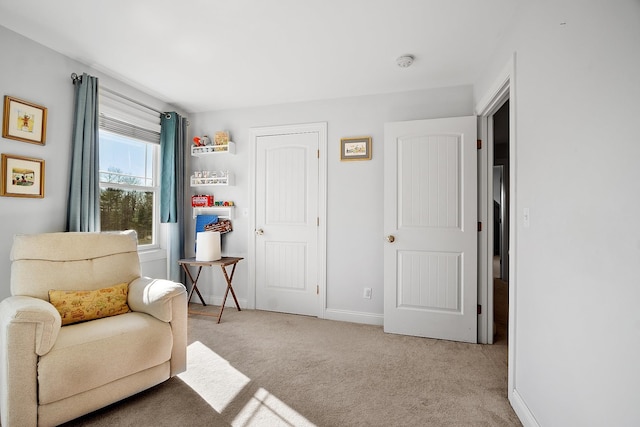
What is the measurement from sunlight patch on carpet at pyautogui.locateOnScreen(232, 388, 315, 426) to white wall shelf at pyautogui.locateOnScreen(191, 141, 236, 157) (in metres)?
2.68

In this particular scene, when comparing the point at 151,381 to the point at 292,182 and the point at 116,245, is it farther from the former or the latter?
the point at 292,182

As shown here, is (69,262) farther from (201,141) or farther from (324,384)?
(201,141)

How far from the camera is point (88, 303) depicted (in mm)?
2027

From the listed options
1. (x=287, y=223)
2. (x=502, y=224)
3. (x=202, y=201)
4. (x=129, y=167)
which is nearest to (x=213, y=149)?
(x=202, y=201)

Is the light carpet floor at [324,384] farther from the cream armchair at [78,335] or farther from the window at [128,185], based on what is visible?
the window at [128,185]

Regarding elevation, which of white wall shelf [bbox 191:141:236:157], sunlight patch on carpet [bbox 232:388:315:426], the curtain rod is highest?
the curtain rod

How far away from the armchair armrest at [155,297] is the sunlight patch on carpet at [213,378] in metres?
0.49

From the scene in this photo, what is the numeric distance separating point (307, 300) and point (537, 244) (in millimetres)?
2449


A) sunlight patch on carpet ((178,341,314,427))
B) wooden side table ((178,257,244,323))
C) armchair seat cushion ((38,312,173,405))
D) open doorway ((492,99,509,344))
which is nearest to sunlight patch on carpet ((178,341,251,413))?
sunlight patch on carpet ((178,341,314,427))

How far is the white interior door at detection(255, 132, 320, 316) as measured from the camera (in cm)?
350

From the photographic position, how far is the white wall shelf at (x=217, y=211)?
3.79 m

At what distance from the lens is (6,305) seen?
1.74 metres

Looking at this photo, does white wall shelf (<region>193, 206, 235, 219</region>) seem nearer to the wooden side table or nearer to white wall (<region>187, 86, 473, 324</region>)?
the wooden side table

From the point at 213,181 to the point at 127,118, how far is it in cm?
107
